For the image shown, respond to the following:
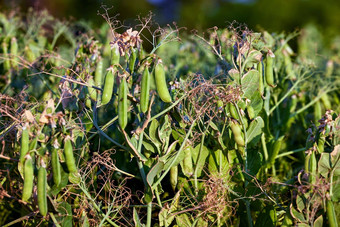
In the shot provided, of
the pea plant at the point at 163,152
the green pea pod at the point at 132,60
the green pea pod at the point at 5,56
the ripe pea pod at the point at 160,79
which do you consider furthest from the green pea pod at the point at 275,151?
the green pea pod at the point at 5,56

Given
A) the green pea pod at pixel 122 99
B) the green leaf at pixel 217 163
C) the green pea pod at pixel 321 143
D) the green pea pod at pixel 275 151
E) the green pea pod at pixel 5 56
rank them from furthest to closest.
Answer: the green pea pod at pixel 5 56, the green pea pod at pixel 275 151, the green leaf at pixel 217 163, the green pea pod at pixel 321 143, the green pea pod at pixel 122 99

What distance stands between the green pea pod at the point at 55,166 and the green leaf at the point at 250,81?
35.3 inches

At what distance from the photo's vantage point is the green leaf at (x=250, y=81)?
2.09 m

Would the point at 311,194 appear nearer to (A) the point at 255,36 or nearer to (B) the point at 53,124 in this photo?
(A) the point at 255,36

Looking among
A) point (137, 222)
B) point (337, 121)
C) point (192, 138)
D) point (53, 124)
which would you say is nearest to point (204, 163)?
point (192, 138)

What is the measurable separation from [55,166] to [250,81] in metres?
0.96

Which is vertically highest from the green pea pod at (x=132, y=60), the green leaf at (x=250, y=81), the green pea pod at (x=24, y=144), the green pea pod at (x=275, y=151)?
the green pea pod at (x=132, y=60)

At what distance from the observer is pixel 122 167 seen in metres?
2.37

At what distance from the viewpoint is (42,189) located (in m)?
1.60

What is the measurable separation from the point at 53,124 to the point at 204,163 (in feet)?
2.50

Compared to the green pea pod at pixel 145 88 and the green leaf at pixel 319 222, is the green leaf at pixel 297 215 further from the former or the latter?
the green pea pod at pixel 145 88

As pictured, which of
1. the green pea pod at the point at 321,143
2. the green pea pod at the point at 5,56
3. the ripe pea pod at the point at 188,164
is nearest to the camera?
the green pea pod at the point at 321,143

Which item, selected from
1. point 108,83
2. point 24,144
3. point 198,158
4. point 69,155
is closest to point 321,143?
point 198,158

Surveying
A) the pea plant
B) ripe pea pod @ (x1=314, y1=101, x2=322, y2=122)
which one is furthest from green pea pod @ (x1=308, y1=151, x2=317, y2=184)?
ripe pea pod @ (x1=314, y1=101, x2=322, y2=122)
